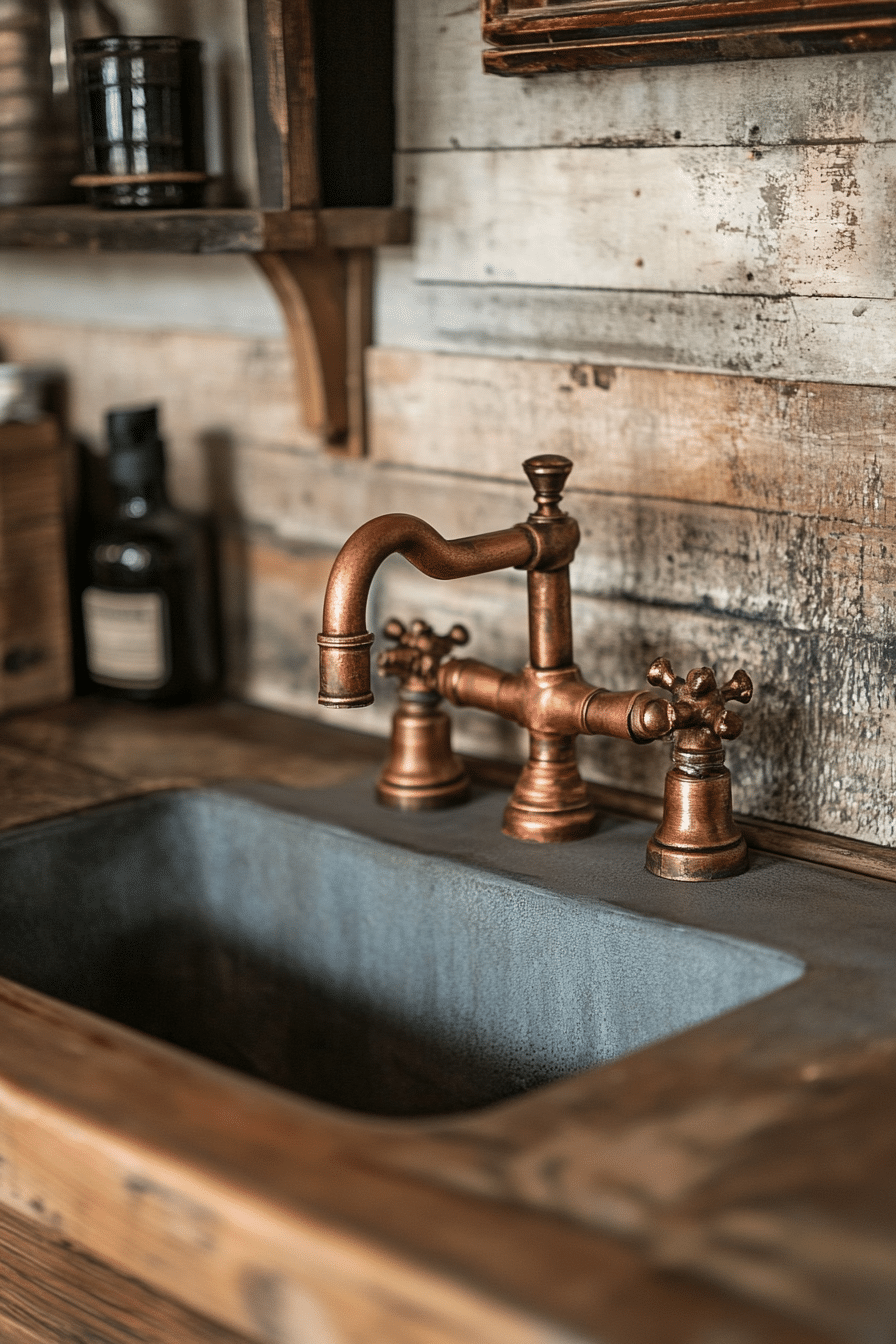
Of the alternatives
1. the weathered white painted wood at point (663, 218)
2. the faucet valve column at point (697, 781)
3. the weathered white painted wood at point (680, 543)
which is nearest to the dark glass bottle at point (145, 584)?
the weathered white painted wood at point (680, 543)

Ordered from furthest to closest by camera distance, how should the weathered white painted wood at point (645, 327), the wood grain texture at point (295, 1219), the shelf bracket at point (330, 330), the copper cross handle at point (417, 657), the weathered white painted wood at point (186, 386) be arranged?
1. the weathered white painted wood at point (186, 386)
2. the shelf bracket at point (330, 330)
3. the copper cross handle at point (417, 657)
4. the weathered white painted wood at point (645, 327)
5. the wood grain texture at point (295, 1219)

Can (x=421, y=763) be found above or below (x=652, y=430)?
below

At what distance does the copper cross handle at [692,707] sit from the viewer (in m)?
1.04

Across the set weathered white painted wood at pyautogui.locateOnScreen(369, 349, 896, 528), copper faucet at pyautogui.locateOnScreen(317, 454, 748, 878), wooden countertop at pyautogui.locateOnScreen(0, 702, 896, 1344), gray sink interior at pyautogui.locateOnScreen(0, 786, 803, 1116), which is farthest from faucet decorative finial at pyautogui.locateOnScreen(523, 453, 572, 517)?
wooden countertop at pyautogui.locateOnScreen(0, 702, 896, 1344)

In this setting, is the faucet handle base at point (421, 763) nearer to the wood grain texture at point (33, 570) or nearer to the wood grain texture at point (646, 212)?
the wood grain texture at point (646, 212)

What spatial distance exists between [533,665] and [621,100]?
434 millimetres

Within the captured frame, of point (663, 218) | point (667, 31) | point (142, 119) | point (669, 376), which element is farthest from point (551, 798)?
point (142, 119)

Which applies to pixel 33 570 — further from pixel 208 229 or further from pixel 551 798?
pixel 551 798

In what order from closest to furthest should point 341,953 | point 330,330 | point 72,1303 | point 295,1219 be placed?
point 295,1219
point 72,1303
point 341,953
point 330,330

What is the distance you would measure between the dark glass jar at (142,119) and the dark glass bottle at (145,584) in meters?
0.24

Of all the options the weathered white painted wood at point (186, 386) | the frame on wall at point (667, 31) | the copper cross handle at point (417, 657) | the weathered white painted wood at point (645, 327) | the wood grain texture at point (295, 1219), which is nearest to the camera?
the wood grain texture at point (295, 1219)

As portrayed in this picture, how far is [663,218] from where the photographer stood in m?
1.16

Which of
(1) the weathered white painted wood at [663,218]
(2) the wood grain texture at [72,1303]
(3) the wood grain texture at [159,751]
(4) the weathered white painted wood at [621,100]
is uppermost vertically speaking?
(4) the weathered white painted wood at [621,100]

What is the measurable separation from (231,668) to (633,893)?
686mm
